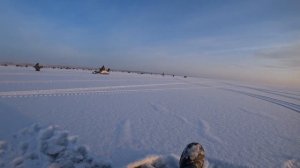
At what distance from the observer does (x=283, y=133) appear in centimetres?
620

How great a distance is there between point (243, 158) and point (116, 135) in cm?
255

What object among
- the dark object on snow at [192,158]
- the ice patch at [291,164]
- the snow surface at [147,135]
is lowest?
the ice patch at [291,164]

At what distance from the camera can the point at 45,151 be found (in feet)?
13.1

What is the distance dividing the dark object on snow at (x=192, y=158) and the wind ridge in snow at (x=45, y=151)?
1203 mm

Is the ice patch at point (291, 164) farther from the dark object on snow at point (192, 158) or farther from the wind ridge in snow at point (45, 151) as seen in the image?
the wind ridge in snow at point (45, 151)

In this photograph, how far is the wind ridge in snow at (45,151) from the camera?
11.9 ft

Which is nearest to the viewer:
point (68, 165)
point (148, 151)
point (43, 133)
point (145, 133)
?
point (68, 165)

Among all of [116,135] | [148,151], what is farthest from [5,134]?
[148,151]

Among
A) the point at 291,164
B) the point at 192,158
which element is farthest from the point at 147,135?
the point at 291,164

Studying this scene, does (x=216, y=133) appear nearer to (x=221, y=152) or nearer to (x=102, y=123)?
(x=221, y=152)

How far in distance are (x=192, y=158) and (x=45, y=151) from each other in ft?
8.25

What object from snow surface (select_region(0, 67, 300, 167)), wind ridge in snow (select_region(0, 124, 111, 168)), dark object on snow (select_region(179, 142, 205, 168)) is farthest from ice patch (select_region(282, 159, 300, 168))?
wind ridge in snow (select_region(0, 124, 111, 168))

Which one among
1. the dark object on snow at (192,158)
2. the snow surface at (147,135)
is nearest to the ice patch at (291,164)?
the snow surface at (147,135)

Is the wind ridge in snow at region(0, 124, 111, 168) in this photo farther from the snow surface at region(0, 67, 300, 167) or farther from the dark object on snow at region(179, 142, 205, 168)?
the dark object on snow at region(179, 142, 205, 168)
